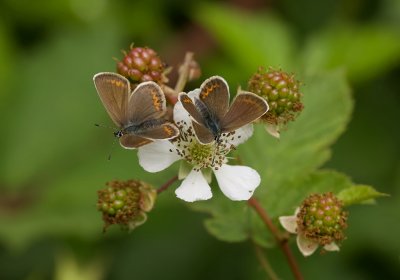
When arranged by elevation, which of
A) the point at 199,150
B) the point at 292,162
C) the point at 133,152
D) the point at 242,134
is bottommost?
the point at 133,152

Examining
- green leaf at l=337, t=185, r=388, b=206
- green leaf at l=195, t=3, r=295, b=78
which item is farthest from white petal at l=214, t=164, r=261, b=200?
green leaf at l=195, t=3, r=295, b=78

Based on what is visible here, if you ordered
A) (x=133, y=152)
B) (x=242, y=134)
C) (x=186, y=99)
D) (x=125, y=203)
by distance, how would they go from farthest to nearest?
(x=133, y=152)
(x=242, y=134)
(x=125, y=203)
(x=186, y=99)

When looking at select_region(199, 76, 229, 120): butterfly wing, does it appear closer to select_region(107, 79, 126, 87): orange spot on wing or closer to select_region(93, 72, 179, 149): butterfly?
select_region(93, 72, 179, 149): butterfly

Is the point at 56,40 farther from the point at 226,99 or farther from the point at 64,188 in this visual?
the point at 226,99

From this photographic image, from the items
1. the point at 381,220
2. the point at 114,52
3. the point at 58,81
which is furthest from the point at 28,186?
the point at 381,220

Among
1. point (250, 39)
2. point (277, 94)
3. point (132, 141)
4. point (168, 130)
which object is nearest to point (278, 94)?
point (277, 94)

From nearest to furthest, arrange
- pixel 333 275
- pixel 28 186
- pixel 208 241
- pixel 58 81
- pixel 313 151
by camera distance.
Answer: pixel 313 151 < pixel 333 275 < pixel 208 241 < pixel 28 186 < pixel 58 81

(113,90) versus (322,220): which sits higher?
(113,90)

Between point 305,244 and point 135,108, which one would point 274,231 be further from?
point 135,108
